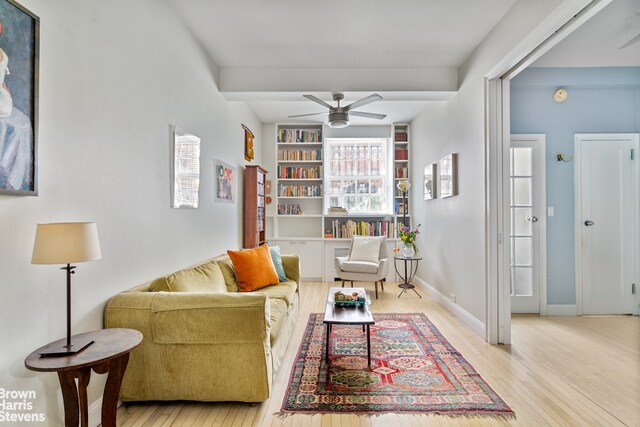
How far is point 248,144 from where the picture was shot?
5.17 m

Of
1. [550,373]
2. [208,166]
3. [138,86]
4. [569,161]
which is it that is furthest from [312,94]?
[550,373]

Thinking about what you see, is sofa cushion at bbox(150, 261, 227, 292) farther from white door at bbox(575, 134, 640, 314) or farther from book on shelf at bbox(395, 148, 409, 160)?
book on shelf at bbox(395, 148, 409, 160)

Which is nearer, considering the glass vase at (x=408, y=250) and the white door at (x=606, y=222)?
the white door at (x=606, y=222)

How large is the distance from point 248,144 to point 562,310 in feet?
15.2

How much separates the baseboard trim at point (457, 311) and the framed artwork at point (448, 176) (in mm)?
1315

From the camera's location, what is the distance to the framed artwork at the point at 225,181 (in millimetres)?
3858

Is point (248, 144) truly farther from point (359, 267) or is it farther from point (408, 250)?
point (408, 250)

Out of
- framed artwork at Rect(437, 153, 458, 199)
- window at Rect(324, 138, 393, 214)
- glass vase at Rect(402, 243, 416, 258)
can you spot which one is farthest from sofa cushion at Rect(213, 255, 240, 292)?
window at Rect(324, 138, 393, 214)

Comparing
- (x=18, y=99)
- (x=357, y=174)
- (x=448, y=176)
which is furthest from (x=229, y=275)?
(x=357, y=174)

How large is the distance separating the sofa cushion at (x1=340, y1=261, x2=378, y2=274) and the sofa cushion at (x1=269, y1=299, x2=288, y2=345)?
2.13 meters

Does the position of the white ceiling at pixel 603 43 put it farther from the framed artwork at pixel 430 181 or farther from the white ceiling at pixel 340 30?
the framed artwork at pixel 430 181

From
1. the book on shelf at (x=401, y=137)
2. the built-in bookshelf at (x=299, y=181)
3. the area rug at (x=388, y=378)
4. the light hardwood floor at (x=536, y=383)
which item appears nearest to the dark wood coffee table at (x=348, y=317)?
the area rug at (x=388, y=378)

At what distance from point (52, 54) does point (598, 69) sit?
4942 millimetres

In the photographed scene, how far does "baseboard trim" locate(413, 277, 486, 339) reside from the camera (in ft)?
10.9
